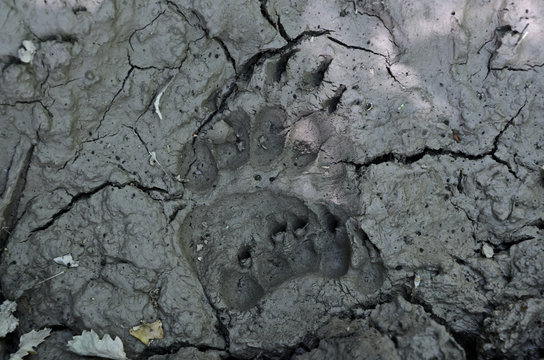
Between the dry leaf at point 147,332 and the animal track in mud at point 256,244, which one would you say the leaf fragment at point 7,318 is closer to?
the dry leaf at point 147,332

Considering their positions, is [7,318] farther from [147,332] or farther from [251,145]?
[251,145]

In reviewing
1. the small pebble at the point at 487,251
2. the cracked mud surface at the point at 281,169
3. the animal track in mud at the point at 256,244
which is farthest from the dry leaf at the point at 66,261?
the small pebble at the point at 487,251

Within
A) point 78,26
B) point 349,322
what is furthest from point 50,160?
point 349,322

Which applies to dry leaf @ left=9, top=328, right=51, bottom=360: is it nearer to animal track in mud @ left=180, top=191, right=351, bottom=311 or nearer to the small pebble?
animal track in mud @ left=180, top=191, right=351, bottom=311

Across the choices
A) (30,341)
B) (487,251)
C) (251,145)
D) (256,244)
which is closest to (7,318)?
(30,341)

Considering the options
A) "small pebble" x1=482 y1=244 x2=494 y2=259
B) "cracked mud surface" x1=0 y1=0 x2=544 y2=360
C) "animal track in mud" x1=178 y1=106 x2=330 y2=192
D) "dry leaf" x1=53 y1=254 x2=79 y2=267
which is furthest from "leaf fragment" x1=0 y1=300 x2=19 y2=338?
"small pebble" x1=482 y1=244 x2=494 y2=259
